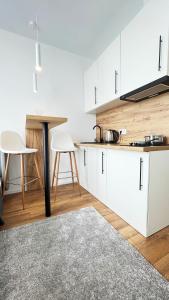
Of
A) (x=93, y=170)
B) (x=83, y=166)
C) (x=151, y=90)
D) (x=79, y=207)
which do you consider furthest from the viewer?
(x=83, y=166)

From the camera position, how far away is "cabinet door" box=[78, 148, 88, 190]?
2405mm

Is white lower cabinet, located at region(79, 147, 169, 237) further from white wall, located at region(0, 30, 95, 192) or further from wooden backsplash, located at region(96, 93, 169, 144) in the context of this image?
white wall, located at region(0, 30, 95, 192)

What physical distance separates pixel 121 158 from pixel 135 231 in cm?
71

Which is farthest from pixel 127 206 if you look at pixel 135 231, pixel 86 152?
pixel 86 152

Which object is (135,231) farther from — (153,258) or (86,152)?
(86,152)

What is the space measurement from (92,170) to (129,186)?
2.70 feet

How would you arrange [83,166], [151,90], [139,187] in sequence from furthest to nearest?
[83,166] < [151,90] < [139,187]

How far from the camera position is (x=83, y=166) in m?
2.49

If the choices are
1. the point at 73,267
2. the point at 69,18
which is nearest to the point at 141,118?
the point at 69,18

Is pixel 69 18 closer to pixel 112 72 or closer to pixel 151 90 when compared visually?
pixel 112 72

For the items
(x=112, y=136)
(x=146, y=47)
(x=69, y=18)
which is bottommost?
(x=112, y=136)

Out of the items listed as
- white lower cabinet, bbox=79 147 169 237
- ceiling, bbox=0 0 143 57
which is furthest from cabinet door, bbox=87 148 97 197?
ceiling, bbox=0 0 143 57

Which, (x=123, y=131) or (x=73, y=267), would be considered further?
(x=123, y=131)

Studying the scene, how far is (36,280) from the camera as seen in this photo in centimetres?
89
